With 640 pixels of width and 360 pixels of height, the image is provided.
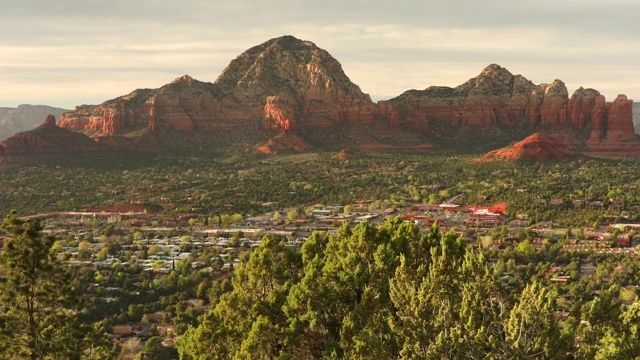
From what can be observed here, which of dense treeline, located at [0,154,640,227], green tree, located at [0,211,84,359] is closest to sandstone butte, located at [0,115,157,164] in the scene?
dense treeline, located at [0,154,640,227]

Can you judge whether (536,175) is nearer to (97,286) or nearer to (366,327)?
(97,286)

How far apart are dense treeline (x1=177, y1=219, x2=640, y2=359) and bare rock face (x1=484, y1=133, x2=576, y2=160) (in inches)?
5583

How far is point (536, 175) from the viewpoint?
151875mm

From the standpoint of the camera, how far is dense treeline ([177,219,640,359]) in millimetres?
22359

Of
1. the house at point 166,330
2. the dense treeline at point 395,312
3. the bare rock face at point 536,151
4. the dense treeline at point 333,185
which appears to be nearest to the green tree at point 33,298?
the dense treeline at point 395,312

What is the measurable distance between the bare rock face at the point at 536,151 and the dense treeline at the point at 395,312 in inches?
5583

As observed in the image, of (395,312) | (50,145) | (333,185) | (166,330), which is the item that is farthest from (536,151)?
(395,312)

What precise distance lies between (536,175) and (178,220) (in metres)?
84.0

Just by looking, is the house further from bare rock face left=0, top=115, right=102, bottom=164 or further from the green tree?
bare rock face left=0, top=115, right=102, bottom=164

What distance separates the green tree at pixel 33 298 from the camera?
29.2 metres

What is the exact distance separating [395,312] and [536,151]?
148 metres

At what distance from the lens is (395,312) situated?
2758 centimetres

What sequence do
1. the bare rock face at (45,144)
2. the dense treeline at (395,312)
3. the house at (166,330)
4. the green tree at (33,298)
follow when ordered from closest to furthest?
1. the dense treeline at (395,312)
2. the green tree at (33,298)
3. the house at (166,330)
4. the bare rock face at (45,144)

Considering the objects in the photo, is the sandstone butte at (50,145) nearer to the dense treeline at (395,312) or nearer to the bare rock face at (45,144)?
the bare rock face at (45,144)
